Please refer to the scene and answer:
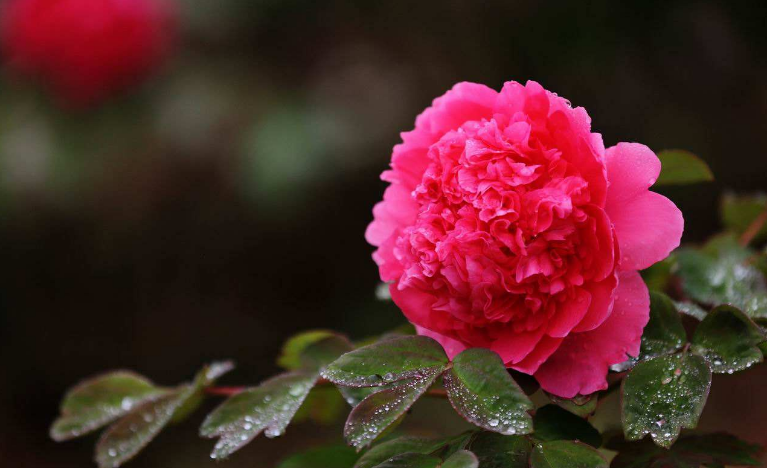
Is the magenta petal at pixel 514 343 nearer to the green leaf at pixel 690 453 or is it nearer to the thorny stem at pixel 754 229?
the green leaf at pixel 690 453

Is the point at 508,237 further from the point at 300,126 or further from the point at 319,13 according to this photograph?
the point at 319,13

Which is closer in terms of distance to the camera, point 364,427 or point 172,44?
point 364,427

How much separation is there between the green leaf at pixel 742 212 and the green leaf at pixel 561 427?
0.39 meters

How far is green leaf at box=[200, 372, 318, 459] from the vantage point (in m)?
0.45

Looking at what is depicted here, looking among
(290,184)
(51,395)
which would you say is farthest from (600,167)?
(51,395)

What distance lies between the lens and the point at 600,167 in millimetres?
404

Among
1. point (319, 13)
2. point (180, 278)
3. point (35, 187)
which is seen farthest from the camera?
point (180, 278)

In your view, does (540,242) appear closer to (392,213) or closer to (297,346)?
(392,213)

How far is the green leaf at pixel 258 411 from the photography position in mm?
452

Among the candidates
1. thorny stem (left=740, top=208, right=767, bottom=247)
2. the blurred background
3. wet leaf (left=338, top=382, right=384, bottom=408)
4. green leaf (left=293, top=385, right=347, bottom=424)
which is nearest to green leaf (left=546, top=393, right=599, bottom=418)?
wet leaf (left=338, top=382, right=384, bottom=408)

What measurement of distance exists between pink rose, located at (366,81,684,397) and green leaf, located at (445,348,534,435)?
0.08 feet

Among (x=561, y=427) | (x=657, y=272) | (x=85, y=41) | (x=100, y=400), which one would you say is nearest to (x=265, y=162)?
(x=85, y=41)

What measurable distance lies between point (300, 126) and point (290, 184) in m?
0.14

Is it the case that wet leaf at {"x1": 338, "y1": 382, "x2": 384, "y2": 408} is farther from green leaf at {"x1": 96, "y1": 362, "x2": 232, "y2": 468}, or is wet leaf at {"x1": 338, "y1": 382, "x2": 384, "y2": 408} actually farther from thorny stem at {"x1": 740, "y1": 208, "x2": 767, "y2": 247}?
thorny stem at {"x1": 740, "y1": 208, "x2": 767, "y2": 247}
